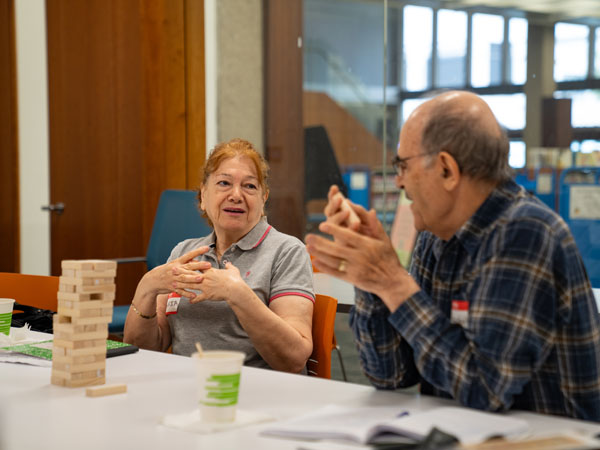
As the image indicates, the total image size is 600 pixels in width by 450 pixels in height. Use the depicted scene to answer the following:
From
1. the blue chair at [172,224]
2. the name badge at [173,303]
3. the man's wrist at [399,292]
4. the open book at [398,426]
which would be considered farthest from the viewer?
the blue chair at [172,224]

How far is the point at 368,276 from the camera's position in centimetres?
145

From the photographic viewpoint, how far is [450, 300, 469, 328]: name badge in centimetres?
150

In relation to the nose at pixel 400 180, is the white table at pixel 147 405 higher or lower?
lower

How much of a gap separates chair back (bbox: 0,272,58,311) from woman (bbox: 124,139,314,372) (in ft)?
2.21

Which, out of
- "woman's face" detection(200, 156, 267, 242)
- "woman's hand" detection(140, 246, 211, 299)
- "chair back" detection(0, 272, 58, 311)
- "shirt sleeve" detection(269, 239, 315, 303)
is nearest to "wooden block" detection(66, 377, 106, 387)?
"woman's hand" detection(140, 246, 211, 299)

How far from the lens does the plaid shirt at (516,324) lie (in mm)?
1342

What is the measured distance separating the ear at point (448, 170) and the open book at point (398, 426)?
0.45 m

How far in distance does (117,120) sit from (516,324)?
4259 mm

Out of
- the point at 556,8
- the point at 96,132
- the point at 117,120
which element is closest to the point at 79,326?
the point at 556,8

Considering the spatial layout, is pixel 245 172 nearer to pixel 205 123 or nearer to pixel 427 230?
pixel 427 230

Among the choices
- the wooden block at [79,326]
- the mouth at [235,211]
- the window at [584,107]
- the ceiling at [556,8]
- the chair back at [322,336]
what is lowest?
the chair back at [322,336]

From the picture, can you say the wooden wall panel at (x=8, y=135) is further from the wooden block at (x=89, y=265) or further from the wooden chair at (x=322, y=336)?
the wooden block at (x=89, y=265)

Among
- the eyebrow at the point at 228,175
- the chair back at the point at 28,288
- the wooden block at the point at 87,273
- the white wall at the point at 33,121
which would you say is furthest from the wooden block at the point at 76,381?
the white wall at the point at 33,121

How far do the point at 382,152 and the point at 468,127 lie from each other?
10.2 feet
